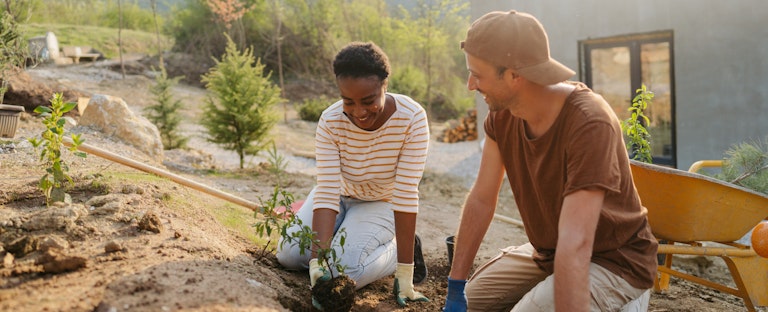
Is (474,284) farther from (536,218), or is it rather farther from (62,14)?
(62,14)

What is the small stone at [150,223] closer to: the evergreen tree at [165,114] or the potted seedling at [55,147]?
the potted seedling at [55,147]

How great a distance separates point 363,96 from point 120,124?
4.59 m

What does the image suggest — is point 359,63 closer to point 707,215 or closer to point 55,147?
point 55,147

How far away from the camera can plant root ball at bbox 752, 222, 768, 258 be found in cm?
288

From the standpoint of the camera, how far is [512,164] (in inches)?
100

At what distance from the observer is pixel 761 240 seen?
9.47 feet

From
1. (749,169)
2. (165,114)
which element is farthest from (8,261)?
(165,114)

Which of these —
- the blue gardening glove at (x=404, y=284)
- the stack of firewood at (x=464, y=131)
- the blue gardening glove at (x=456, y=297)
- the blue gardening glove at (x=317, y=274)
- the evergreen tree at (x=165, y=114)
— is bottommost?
the stack of firewood at (x=464, y=131)

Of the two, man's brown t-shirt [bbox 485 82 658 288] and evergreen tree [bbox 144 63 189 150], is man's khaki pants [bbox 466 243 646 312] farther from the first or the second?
evergreen tree [bbox 144 63 189 150]

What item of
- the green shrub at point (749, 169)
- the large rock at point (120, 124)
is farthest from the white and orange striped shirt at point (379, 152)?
the large rock at point (120, 124)

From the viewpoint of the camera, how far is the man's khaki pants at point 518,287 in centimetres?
238

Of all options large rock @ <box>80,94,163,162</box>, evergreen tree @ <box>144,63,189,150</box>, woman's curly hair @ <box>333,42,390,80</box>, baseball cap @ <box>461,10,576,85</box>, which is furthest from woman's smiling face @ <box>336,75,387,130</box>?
evergreen tree @ <box>144,63,189,150</box>

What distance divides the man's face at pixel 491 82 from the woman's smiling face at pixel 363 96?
718 millimetres

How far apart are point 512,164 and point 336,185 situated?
0.97m
